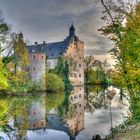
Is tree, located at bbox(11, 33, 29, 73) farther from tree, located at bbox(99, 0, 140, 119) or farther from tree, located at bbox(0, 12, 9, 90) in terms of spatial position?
tree, located at bbox(99, 0, 140, 119)

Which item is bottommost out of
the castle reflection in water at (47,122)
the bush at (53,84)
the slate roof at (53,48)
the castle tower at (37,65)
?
the castle reflection in water at (47,122)

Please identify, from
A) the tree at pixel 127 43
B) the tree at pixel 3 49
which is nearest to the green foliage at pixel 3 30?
the tree at pixel 3 49

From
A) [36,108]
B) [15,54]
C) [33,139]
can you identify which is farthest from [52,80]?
[33,139]

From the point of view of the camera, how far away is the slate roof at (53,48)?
9588cm

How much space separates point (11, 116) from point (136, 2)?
16.0m

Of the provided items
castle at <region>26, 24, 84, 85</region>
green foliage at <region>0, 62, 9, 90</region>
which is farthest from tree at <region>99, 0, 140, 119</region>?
castle at <region>26, 24, 84, 85</region>

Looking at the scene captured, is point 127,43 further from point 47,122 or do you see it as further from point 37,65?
point 37,65

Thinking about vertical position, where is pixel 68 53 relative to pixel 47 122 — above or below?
above

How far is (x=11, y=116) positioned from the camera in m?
28.4

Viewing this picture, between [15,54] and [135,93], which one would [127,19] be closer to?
[135,93]

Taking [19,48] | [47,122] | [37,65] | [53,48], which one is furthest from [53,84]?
[47,122]

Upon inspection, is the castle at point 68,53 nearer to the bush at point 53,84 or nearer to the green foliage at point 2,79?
the bush at point 53,84

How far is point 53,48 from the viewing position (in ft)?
322

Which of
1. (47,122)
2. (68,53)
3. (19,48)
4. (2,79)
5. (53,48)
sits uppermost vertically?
(53,48)
